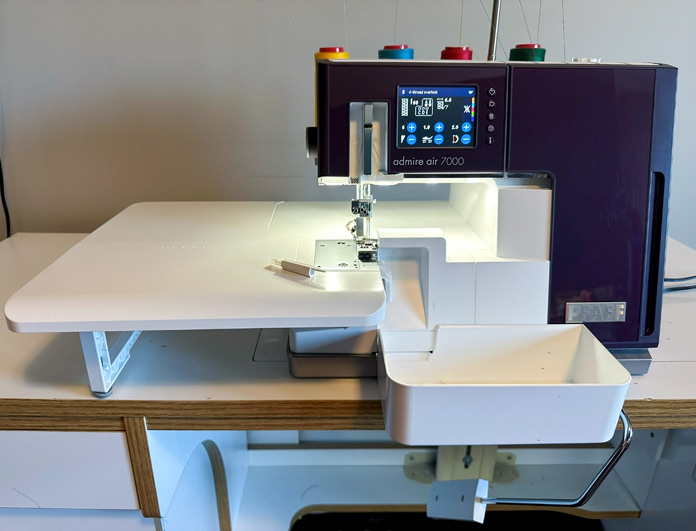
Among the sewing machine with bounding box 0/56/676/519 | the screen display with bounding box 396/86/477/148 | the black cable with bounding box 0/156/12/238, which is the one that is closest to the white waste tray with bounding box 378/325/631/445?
the sewing machine with bounding box 0/56/676/519

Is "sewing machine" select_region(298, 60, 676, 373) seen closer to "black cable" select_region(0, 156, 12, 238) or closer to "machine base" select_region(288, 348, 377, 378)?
"machine base" select_region(288, 348, 377, 378)

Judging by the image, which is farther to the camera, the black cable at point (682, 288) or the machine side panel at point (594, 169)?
the black cable at point (682, 288)

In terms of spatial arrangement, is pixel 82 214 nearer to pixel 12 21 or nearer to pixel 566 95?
pixel 12 21

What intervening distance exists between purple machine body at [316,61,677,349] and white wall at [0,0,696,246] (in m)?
0.60

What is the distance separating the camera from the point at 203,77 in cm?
149

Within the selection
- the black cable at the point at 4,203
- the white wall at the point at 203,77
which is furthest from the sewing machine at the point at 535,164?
the black cable at the point at 4,203

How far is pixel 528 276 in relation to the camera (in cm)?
94

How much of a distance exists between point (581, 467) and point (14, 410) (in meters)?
1.43

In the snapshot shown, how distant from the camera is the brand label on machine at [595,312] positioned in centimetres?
96

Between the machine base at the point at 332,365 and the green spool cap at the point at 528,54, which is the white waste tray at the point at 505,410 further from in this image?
the green spool cap at the point at 528,54

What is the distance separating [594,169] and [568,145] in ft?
0.17

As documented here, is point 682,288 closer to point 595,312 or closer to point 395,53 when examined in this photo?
point 595,312

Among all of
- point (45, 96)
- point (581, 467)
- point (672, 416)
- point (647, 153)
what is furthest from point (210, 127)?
point (581, 467)

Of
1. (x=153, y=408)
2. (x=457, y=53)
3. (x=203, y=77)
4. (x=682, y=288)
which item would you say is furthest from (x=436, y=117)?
(x=203, y=77)
